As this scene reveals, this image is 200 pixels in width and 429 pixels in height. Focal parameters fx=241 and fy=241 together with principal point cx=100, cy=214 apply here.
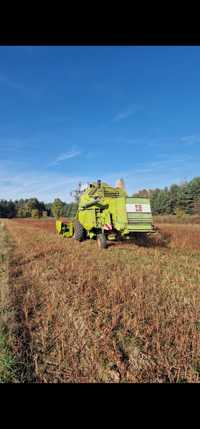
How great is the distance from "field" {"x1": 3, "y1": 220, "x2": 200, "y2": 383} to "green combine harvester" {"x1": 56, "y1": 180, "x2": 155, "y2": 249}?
118 inches

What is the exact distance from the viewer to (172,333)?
6.98ft

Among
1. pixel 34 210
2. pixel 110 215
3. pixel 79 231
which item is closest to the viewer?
pixel 110 215

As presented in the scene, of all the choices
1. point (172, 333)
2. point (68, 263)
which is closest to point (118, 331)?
point (172, 333)

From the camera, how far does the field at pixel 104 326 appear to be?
1.68 m

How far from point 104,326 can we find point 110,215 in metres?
5.67

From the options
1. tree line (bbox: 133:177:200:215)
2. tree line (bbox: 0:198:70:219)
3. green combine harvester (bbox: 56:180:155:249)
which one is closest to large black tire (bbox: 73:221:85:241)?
green combine harvester (bbox: 56:180:155:249)

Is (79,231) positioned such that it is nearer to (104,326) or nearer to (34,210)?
(104,326)

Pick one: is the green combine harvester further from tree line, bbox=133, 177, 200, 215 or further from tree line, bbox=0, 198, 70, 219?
tree line, bbox=0, 198, 70, 219

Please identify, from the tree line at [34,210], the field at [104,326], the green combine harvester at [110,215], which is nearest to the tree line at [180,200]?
the tree line at [34,210]

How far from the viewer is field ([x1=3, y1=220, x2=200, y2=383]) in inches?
66.1

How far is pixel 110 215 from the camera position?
7.87 metres

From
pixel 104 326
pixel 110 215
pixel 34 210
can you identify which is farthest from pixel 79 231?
pixel 34 210
